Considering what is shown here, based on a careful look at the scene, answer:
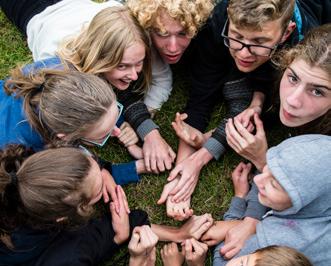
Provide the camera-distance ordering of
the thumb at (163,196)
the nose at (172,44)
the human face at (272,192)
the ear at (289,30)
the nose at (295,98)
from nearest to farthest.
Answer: the human face at (272,192) < the nose at (295,98) < the ear at (289,30) < the nose at (172,44) < the thumb at (163,196)

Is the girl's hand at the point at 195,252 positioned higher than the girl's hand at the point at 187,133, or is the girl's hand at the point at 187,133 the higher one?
the girl's hand at the point at 187,133

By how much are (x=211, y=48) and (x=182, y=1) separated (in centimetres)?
A: 41

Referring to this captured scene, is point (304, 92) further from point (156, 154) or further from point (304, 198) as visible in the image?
point (156, 154)

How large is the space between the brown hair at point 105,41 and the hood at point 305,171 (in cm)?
98

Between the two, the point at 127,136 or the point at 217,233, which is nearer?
the point at 217,233

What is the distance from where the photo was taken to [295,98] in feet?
7.80

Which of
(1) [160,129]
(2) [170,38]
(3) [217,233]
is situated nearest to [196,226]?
(3) [217,233]

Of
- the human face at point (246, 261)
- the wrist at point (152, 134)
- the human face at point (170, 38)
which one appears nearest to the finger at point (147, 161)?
the wrist at point (152, 134)

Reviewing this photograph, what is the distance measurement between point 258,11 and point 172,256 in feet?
4.46

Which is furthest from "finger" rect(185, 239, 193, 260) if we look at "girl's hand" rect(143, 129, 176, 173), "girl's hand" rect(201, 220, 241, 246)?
"girl's hand" rect(143, 129, 176, 173)

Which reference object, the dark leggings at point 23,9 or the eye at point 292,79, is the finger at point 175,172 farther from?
the dark leggings at point 23,9

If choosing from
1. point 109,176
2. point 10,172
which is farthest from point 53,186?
point 109,176

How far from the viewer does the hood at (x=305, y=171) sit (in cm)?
214

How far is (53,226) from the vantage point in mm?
2404
